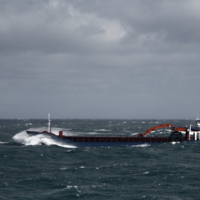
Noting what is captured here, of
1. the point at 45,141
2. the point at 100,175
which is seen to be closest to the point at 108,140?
the point at 45,141

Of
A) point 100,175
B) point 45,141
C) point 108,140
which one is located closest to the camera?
point 100,175

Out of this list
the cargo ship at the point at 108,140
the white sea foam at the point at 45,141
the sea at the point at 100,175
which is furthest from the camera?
the cargo ship at the point at 108,140

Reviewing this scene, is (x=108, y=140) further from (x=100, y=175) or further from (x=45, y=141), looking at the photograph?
(x=100, y=175)

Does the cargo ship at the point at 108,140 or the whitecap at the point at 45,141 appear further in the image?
the cargo ship at the point at 108,140

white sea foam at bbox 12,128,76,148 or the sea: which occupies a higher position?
white sea foam at bbox 12,128,76,148

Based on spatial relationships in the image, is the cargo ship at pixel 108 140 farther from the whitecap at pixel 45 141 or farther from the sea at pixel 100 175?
the sea at pixel 100 175

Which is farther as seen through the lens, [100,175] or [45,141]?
[45,141]

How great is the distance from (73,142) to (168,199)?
43228 millimetres

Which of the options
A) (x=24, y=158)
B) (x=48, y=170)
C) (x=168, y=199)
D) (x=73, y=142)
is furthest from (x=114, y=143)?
(x=168, y=199)

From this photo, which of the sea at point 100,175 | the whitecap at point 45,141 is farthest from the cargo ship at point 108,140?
the sea at point 100,175

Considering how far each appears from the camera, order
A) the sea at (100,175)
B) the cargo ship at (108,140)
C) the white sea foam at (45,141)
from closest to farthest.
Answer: the sea at (100,175)
the white sea foam at (45,141)
the cargo ship at (108,140)

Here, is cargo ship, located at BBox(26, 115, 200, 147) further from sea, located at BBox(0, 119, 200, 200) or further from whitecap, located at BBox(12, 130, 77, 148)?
sea, located at BBox(0, 119, 200, 200)

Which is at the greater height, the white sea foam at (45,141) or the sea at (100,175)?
the white sea foam at (45,141)

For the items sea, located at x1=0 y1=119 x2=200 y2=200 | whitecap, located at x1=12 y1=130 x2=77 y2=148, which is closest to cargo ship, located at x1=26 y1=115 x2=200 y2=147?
whitecap, located at x1=12 y1=130 x2=77 y2=148
